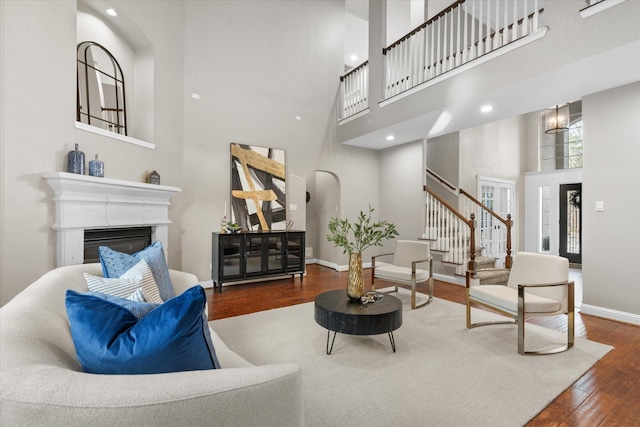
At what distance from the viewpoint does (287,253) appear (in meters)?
5.40

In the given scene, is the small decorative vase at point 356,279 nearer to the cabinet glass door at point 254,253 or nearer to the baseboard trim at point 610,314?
the cabinet glass door at point 254,253

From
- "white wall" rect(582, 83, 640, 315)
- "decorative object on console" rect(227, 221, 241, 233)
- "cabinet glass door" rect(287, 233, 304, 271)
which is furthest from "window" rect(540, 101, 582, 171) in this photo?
"decorative object on console" rect(227, 221, 241, 233)

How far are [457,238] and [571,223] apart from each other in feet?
13.4

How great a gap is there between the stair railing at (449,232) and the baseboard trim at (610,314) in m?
1.58

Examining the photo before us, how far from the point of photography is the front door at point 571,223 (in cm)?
726

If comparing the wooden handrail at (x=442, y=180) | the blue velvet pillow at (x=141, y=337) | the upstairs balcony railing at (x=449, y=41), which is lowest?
the blue velvet pillow at (x=141, y=337)

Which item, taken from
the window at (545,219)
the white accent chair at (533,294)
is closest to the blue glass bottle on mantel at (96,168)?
the white accent chair at (533,294)

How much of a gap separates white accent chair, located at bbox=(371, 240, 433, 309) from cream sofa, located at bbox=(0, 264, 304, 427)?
3.24m

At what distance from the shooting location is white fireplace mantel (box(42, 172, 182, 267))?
2.76 m

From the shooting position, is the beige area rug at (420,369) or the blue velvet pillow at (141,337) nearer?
the blue velvet pillow at (141,337)

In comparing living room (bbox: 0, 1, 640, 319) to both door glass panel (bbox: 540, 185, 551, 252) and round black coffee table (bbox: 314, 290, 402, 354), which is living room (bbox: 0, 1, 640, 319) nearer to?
door glass panel (bbox: 540, 185, 551, 252)

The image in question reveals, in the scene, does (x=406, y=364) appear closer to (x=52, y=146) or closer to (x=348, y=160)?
(x=52, y=146)

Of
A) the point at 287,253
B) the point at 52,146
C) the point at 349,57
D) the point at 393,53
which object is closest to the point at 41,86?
the point at 52,146

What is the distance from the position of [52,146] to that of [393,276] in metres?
3.90
